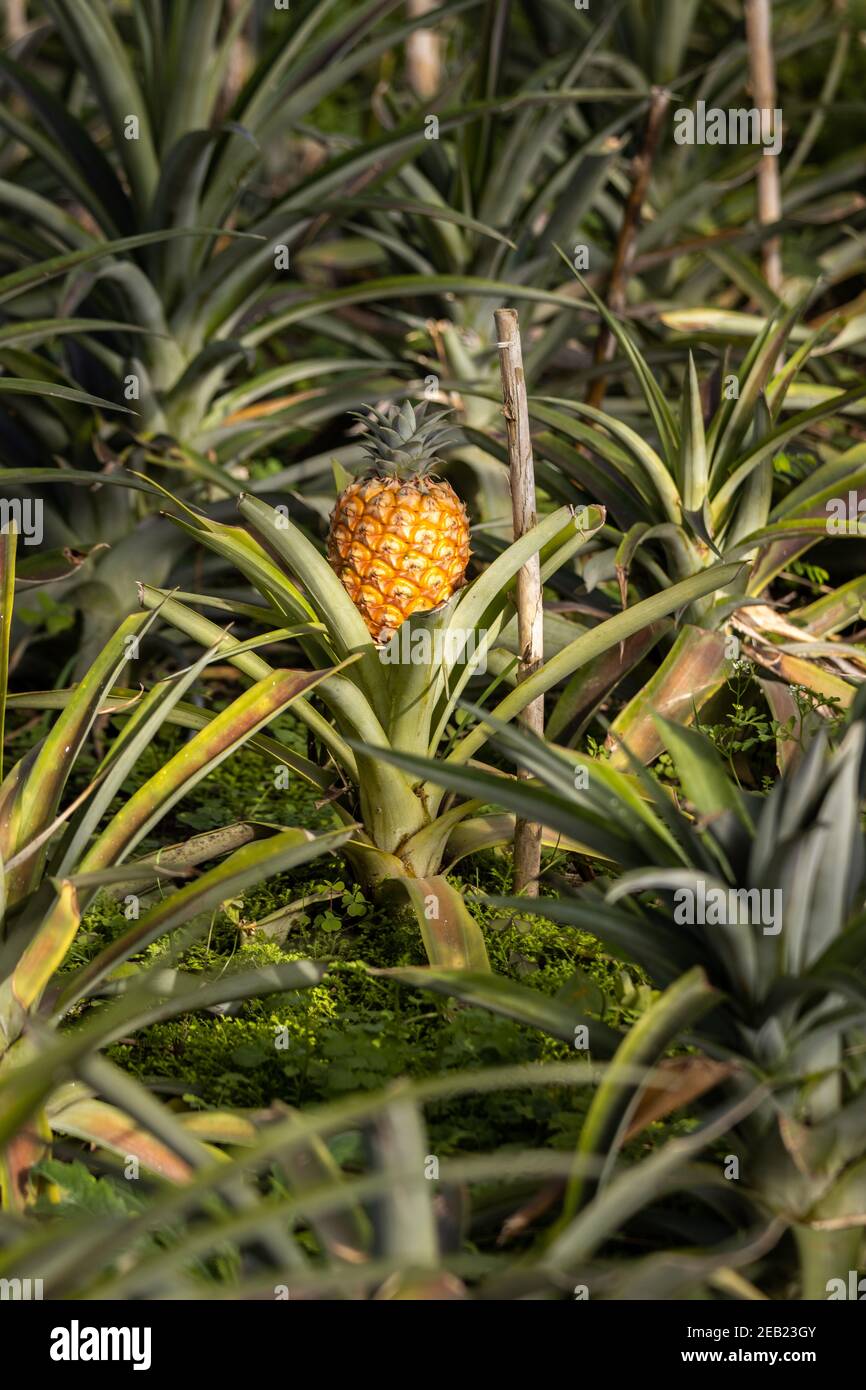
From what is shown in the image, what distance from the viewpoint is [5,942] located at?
1669 millimetres

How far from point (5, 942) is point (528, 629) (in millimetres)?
968

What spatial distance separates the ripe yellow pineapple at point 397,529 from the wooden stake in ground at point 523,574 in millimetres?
125

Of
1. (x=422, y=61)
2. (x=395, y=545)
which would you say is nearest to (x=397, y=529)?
(x=395, y=545)

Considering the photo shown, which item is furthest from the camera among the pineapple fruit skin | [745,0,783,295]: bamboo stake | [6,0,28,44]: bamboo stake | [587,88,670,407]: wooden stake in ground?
[6,0,28,44]: bamboo stake

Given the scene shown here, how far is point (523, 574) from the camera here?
205 cm

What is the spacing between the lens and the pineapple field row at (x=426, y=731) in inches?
51.4

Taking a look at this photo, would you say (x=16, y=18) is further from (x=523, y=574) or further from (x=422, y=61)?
(x=523, y=574)

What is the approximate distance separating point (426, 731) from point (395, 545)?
1.08ft

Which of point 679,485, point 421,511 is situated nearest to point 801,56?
point 679,485

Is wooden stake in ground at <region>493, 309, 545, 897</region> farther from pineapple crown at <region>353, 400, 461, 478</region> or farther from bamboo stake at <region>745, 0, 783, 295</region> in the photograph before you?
bamboo stake at <region>745, 0, 783, 295</region>

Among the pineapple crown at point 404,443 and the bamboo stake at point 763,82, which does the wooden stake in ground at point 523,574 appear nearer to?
the pineapple crown at point 404,443

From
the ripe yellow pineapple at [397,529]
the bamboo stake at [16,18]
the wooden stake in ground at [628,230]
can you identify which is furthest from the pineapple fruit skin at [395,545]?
the bamboo stake at [16,18]

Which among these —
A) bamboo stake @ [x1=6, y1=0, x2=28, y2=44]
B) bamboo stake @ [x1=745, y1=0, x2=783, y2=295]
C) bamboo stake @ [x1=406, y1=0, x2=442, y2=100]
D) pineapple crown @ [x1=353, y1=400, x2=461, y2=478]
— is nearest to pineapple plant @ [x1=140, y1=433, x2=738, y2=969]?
pineapple crown @ [x1=353, y1=400, x2=461, y2=478]

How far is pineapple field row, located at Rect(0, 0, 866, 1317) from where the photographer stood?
131cm
